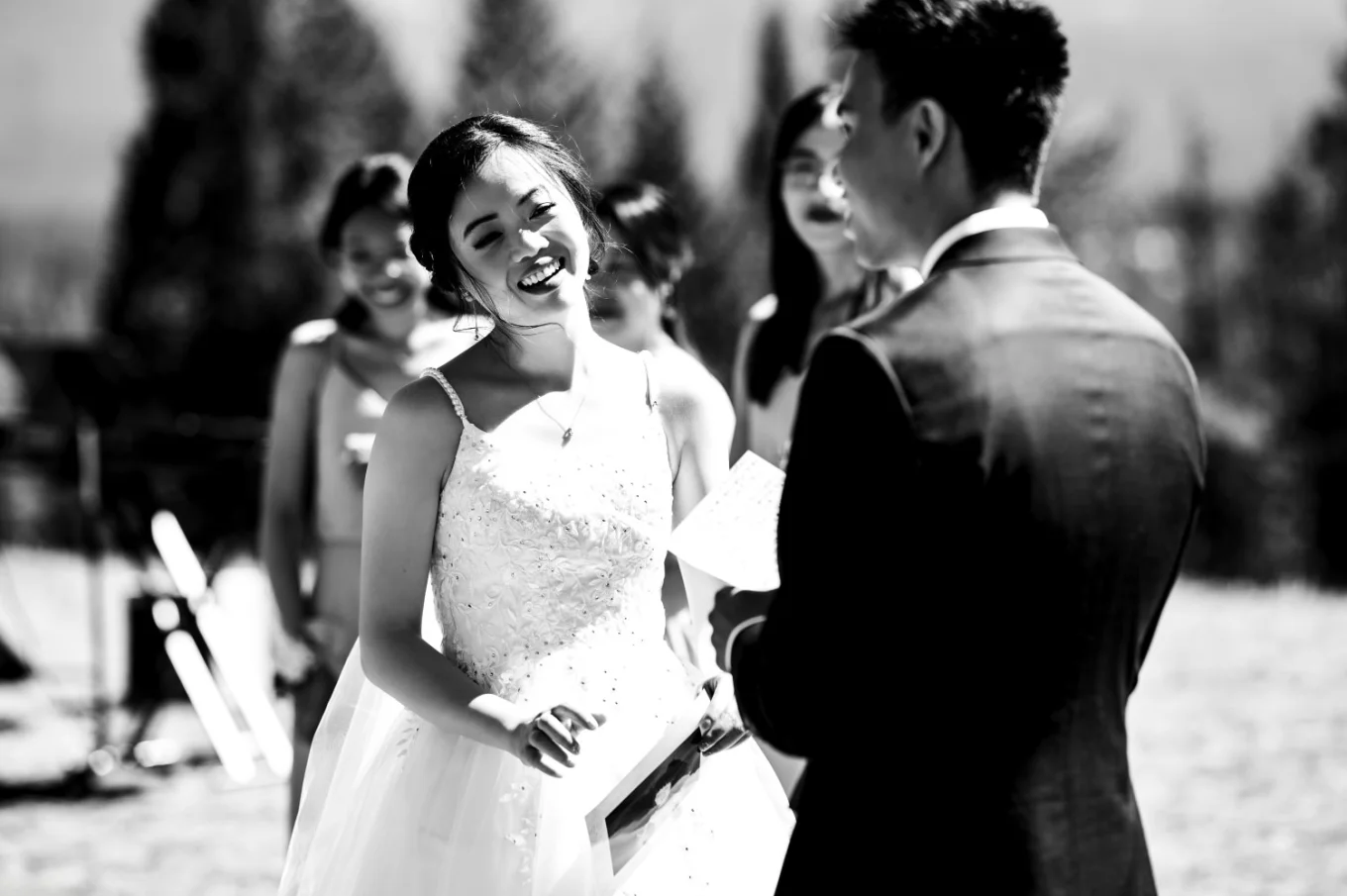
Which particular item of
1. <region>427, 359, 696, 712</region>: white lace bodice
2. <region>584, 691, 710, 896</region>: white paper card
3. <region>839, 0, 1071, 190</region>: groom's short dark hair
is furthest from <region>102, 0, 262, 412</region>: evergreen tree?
<region>839, 0, 1071, 190</region>: groom's short dark hair

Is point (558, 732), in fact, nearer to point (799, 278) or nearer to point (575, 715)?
point (575, 715)

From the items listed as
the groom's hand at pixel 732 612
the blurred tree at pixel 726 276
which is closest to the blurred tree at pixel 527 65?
the blurred tree at pixel 726 276

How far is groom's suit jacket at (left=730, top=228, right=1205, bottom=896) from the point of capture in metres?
1.64

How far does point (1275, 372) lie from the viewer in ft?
138

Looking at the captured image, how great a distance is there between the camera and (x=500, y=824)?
232cm

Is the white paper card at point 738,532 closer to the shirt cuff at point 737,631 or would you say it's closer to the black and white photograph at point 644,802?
the shirt cuff at point 737,631

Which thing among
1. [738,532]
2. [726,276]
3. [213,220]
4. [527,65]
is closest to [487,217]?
[738,532]

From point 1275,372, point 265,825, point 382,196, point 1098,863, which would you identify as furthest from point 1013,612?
point 1275,372

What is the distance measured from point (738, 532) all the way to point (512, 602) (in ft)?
1.56

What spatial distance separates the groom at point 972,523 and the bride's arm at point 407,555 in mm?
686

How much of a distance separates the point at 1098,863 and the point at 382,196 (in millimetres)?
2762

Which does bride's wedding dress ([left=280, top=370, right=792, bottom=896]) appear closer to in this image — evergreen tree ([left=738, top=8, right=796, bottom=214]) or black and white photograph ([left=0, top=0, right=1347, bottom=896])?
black and white photograph ([left=0, top=0, right=1347, bottom=896])

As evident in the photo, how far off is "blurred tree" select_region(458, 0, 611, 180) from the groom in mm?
44998

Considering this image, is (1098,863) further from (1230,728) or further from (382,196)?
(1230,728)
